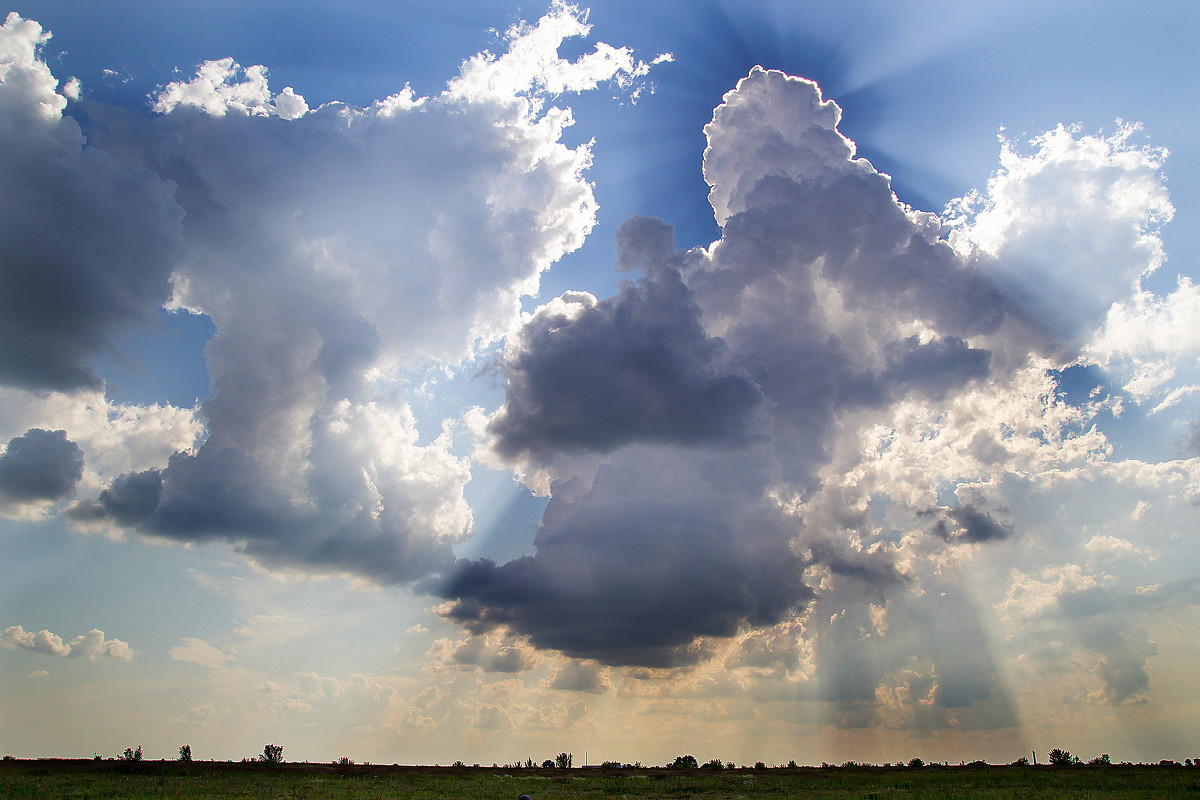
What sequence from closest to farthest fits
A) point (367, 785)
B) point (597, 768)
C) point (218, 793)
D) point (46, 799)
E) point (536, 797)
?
point (46, 799) → point (218, 793) → point (536, 797) → point (367, 785) → point (597, 768)

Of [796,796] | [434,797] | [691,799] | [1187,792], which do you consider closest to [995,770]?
[1187,792]

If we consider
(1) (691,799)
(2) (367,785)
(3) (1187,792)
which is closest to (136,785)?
(2) (367,785)

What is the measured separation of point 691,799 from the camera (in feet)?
234

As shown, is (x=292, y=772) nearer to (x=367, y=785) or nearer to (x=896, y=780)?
(x=367, y=785)

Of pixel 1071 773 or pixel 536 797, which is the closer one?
pixel 536 797

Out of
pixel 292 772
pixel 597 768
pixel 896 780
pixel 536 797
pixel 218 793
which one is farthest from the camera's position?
pixel 597 768

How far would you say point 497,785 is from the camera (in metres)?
87.4

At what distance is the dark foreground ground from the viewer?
66.4 m

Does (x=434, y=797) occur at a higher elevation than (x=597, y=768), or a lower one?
higher

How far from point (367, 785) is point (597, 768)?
232ft

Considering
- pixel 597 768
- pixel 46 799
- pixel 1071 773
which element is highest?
pixel 46 799

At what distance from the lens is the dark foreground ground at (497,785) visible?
218ft

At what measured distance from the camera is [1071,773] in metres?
97.6

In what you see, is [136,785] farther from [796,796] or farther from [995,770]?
[995,770]
